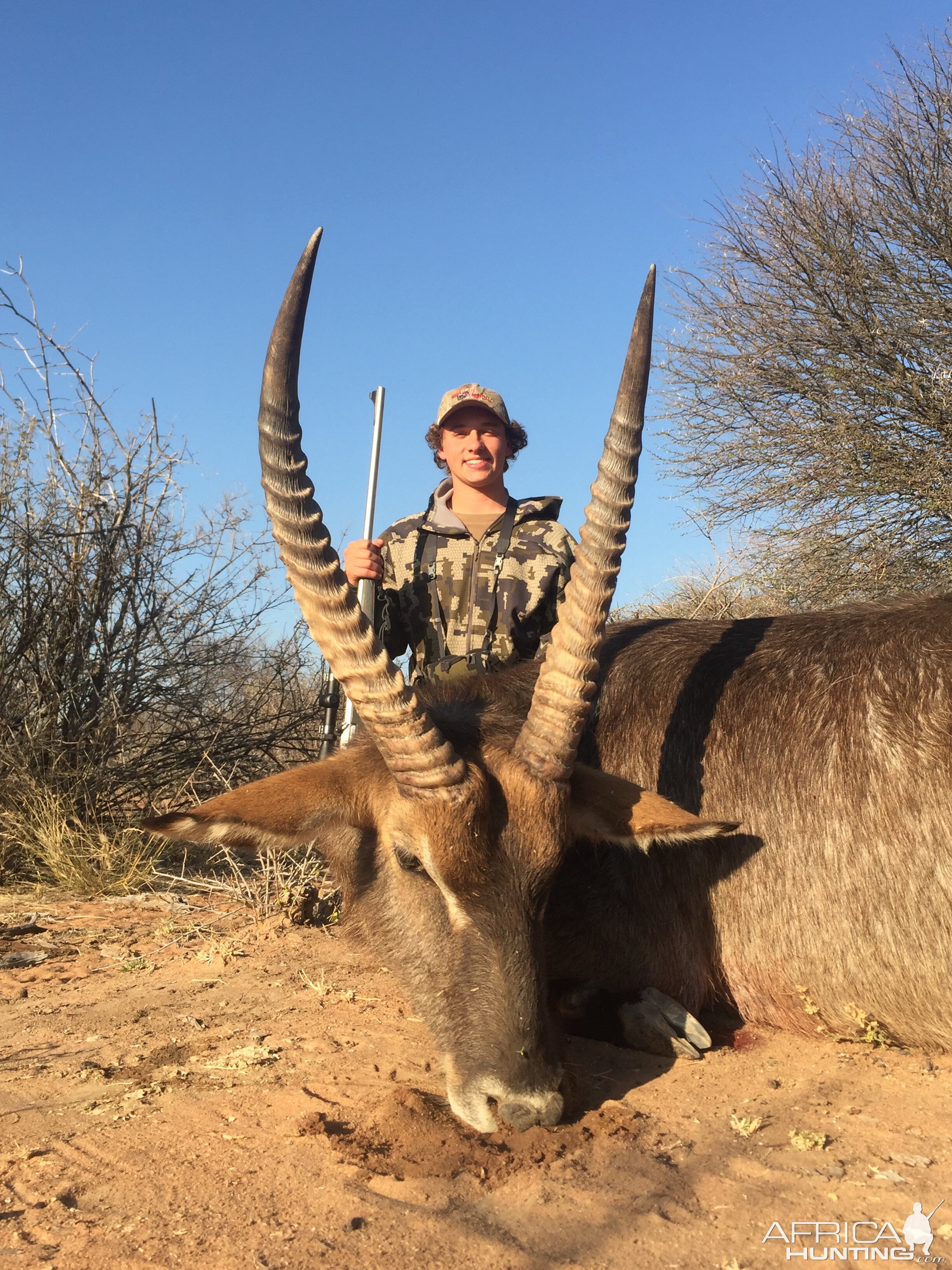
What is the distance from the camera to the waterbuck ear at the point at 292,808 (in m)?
3.57

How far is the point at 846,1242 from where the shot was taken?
2.53 meters

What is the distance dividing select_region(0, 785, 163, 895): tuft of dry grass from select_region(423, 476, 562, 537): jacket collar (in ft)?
9.66

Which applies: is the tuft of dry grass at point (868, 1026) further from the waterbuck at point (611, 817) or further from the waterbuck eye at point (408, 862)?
the waterbuck eye at point (408, 862)

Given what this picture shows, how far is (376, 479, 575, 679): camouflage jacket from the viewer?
6023 millimetres

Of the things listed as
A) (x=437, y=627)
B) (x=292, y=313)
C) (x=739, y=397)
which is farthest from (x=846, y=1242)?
(x=739, y=397)

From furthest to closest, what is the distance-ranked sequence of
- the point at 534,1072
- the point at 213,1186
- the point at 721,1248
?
the point at 534,1072, the point at 213,1186, the point at 721,1248

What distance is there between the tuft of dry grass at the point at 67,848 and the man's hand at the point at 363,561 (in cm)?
249

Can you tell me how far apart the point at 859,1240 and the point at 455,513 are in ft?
→ 15.1

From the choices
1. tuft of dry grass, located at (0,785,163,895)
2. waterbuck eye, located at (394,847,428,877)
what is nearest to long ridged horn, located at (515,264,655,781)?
waterbuck eye, located at (394,847,428,877)

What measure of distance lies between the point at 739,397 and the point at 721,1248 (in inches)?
513

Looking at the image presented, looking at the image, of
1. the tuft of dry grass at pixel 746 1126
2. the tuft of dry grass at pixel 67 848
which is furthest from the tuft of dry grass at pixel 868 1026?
the tuft of dry grass at pixel 67 848

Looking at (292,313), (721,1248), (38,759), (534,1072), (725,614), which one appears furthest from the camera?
(725,614)

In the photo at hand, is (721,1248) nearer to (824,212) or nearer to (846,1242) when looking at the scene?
(846,1242)

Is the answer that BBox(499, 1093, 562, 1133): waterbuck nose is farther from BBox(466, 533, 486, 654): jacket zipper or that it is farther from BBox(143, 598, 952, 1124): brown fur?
BBox(466, 533, 486, 654): jacket zipper
